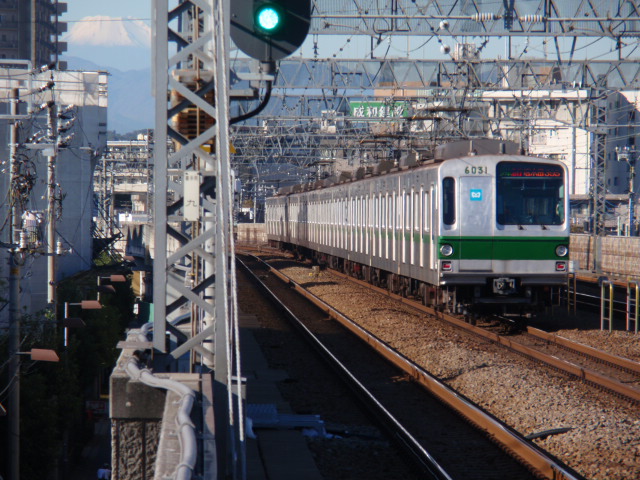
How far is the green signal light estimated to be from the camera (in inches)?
213

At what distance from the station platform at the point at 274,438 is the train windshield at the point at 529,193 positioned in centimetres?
523

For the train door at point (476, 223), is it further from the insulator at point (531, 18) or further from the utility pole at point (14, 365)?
the utility pole at point (14, 365)

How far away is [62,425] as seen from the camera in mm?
14883

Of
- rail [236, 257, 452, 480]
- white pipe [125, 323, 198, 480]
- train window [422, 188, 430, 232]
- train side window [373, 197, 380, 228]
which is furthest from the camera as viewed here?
train side window [373, 197, 380, 228]

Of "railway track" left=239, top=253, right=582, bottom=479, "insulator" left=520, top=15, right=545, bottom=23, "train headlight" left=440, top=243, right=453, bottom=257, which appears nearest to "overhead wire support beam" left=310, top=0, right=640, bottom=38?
"insulator" left=520, top=15, right=545, bottom=23

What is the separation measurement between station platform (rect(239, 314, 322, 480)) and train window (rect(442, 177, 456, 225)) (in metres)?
4.57

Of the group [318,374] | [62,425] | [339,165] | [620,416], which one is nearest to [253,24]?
[620,416]

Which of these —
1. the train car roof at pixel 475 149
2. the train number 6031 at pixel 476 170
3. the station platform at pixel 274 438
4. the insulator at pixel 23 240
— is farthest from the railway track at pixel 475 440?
the insulator at pixel 23 240

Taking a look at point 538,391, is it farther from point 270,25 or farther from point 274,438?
point 270,25

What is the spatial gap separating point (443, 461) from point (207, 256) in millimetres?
3006

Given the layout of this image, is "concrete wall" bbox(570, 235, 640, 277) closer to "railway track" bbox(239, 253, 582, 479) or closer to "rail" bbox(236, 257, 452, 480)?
"rail" bbox(236, 257, 452, 480)

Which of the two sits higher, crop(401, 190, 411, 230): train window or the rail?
crop(401, 190, 411, 230): train window

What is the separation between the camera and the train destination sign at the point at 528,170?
49.0 ft

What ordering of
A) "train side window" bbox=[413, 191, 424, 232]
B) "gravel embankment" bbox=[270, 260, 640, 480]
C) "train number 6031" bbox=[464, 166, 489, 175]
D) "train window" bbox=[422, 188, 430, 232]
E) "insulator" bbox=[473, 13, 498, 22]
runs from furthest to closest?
1. "insulator" bbox=[473, 13, 498, 22]
2. "train side window" bbox=[413, 191, 424, 232]
3. "train window" bbox=[422, 188, 430, 232]
4. "train number 6031" bbox=[464, 166, 489, 175]
5. "gravel embankment" bbox=[270, 260, 640, 480]
